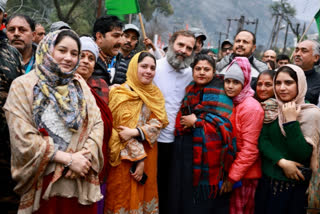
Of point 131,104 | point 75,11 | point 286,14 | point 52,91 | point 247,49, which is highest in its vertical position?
point 286,14

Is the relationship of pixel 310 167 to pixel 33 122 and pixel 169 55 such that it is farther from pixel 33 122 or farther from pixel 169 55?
pixel 33 122

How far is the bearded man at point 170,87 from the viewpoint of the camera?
3254 mm

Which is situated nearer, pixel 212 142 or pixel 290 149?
pixel 290 149

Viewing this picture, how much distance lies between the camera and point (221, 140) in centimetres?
289

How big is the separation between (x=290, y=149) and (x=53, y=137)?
2.10 metres

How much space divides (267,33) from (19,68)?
174 m

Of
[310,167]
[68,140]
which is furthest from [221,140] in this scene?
[68,140]

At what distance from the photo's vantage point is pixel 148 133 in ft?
9.43

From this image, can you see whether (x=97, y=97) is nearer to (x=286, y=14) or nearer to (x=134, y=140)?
(x=134, y=140)

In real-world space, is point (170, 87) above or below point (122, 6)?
below

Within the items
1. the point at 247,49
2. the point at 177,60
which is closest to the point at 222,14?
the point at 247,49

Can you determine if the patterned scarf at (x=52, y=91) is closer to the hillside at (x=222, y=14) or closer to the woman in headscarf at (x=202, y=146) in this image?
the woman in headscarf at (x=202, y=146)

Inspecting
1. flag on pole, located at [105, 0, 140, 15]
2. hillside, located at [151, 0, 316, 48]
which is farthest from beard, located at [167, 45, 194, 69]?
hillside, located at [151, 0, 316, 48]

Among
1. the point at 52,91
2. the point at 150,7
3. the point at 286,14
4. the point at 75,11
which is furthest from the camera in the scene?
the point at 150,7
